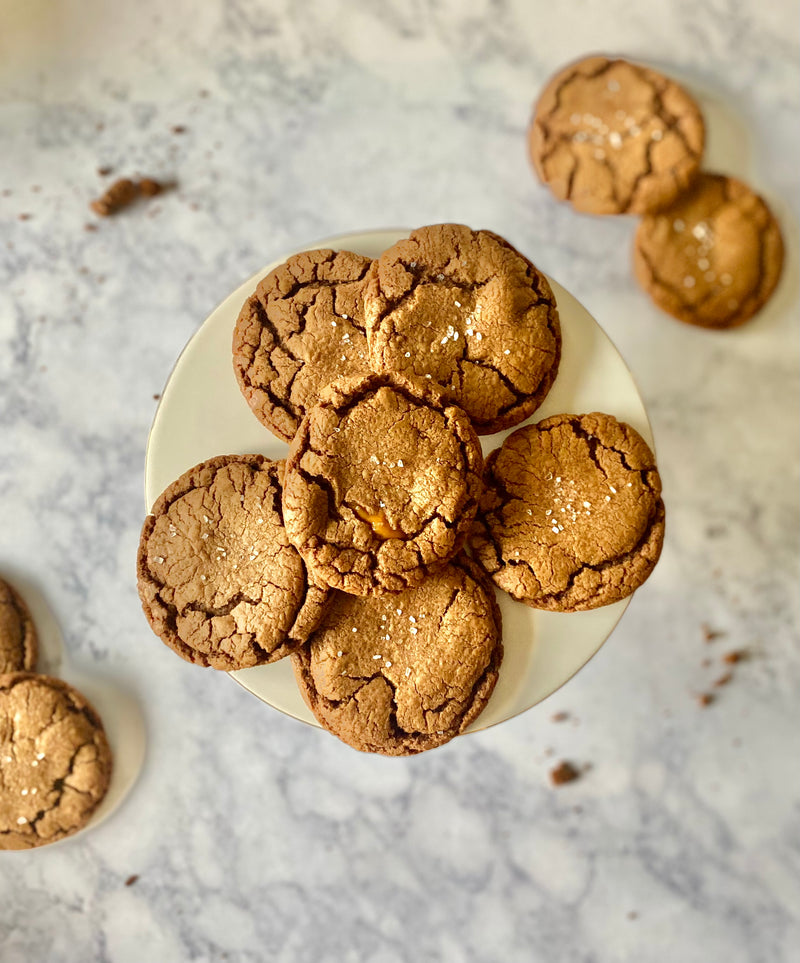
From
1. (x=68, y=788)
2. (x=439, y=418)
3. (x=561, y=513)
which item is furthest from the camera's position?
(x=68, y=788)

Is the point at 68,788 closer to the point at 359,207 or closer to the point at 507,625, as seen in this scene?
the point at 507,625

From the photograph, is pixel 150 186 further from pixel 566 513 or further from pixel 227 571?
pixel 566 513

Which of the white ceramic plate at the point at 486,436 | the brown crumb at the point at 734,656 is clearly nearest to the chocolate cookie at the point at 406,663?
the white ceramic plate at the point at 486,436

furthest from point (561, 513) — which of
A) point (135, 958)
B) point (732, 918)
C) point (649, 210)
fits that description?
point (135, 958)

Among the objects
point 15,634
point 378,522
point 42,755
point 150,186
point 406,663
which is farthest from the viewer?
point 150,186

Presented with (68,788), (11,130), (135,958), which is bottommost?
(135,958)

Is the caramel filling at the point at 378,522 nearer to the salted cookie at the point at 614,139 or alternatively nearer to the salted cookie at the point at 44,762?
the salted cookie at the point at 44,762

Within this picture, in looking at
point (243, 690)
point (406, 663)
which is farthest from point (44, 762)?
point (406, 663)
